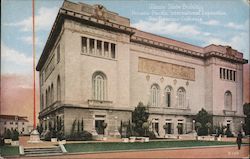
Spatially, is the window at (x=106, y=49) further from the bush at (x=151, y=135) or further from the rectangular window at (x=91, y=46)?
the bush at (x=151, y=135)

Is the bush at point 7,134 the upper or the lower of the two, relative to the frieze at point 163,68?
lower

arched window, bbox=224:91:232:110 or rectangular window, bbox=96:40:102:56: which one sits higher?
rectangular window, bbox=96:40:102:56

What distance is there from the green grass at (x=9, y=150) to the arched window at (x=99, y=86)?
2.59 m

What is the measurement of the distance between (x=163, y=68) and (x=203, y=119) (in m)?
2.07

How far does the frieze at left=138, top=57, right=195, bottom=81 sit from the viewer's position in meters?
10.7

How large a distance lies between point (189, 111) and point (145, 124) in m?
1.55

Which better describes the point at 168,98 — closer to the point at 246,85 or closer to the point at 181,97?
the point at 181,97

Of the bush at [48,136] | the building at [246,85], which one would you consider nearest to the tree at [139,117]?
the bush at [48,136]

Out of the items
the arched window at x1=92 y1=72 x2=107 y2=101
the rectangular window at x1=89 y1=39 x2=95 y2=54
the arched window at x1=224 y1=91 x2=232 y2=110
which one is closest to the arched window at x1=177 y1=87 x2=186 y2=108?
the arched window at x1=224 y1=91 x2=232 y2=110

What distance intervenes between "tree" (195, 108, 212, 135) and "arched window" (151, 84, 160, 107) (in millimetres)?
1415

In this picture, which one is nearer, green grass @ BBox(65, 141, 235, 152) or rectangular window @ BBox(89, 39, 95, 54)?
green grass @ BBox(65, 141, 235, 152)

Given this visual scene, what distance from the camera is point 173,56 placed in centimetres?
1095

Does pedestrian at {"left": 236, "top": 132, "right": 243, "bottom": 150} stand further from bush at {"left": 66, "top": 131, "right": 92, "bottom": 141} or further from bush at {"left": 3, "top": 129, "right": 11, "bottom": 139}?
bush at {"left": 3, "top": 129, "right": 11, "bottom": 139}

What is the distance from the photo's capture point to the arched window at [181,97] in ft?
35.9
